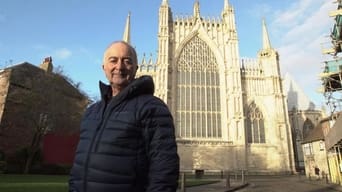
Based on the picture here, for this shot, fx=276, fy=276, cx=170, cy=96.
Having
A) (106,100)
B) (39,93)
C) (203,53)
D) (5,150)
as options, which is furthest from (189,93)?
(106,100)

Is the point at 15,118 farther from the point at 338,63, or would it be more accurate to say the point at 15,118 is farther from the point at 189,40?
the point at 338,63

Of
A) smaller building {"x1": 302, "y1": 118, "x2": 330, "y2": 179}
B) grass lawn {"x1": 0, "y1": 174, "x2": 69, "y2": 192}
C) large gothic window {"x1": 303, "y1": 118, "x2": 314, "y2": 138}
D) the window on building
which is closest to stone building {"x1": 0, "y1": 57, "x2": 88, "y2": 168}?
grass lawn {"x1": 0, "y1": 174, "x2": 69, "y2": 192}

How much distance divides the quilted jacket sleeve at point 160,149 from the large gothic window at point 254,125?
114ft

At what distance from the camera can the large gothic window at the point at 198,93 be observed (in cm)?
3444

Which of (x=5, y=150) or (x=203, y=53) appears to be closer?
(x=5, y=150)

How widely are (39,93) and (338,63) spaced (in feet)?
83.4

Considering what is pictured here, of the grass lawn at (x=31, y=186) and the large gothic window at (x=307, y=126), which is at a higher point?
the large gothic window at (x=307, y=126)

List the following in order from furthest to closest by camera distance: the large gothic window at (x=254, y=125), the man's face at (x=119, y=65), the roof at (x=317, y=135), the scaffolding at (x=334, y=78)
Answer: the large gothic window at (x=254, y=125), the roof at (x=317, y=135), the scaffolding at (x=334, y=78), the man's face at (x=119, y=65)

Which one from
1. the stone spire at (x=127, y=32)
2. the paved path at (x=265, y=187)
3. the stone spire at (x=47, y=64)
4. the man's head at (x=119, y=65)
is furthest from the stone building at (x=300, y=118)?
the man's head at (x=119, y=65)

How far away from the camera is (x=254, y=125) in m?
35.9

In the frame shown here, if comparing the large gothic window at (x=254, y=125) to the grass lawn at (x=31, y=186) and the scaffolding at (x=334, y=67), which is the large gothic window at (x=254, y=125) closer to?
the scaffolding at (x=334, y=67)

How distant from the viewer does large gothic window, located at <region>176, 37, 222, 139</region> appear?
3444 cm

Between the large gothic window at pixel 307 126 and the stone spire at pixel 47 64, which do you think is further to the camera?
the large gothic window at pixel 307 126

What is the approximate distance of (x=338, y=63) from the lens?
23141mm
